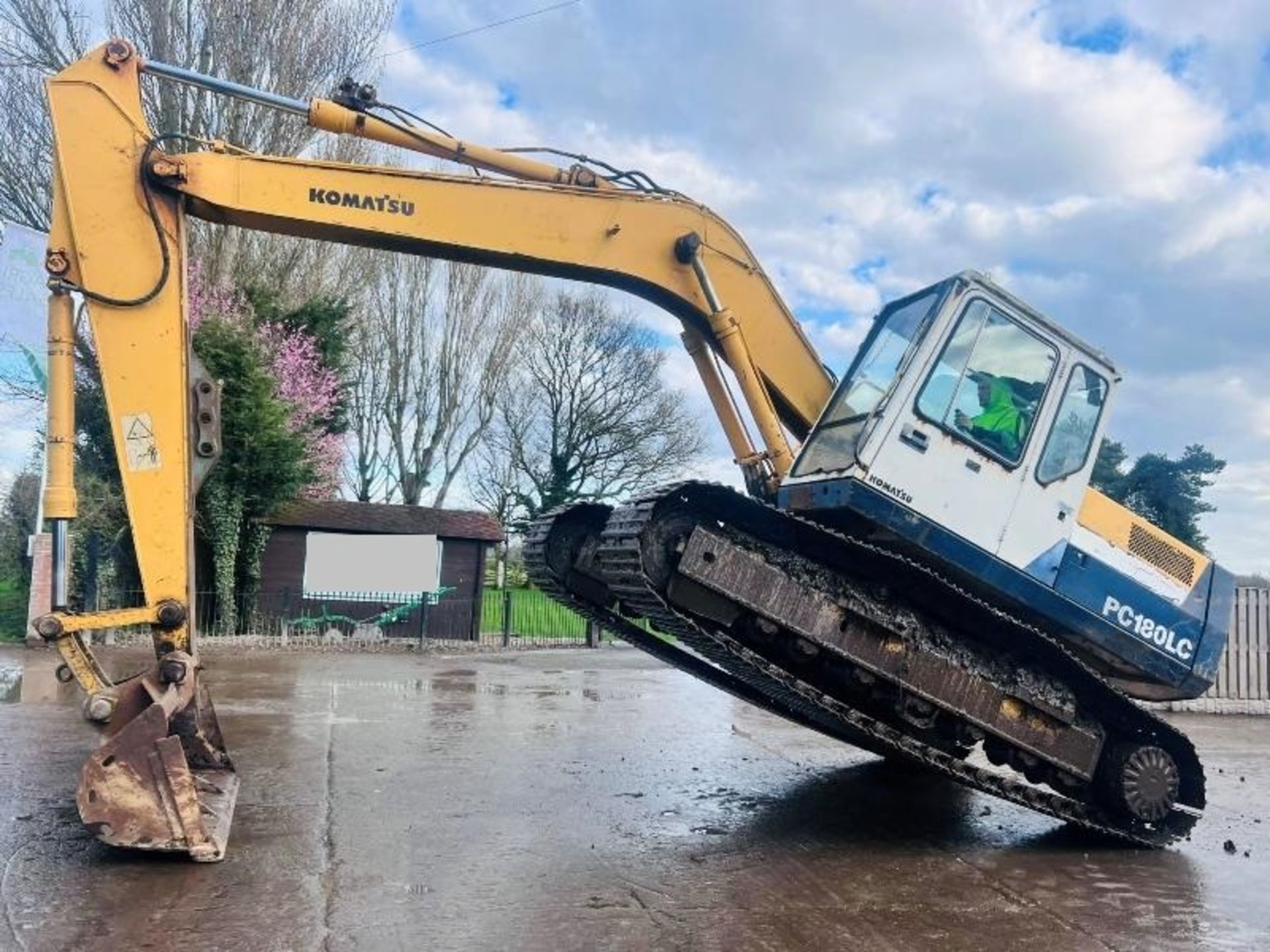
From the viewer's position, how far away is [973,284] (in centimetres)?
589

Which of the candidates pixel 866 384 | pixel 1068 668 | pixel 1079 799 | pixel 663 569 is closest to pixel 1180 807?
pixel 1079 799

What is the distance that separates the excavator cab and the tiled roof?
594 inches

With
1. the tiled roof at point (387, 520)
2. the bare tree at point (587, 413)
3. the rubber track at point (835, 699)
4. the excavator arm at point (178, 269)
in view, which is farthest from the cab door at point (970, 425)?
the bare tree at point (587, 413)

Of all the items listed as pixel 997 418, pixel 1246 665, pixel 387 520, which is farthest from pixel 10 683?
pixel 1246 665

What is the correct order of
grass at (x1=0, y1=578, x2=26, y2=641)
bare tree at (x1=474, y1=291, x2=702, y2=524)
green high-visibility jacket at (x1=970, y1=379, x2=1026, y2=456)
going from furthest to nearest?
1. bare tree at (x1=474, y1=291, x2=702, y2=524)
2. grass at (x1=0, y1=578, x2=26, y2=641)
3. green high-visibility jacket at (x1=970, y1=379, x2=1026, y2=456)

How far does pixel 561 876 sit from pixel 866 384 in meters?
3.19

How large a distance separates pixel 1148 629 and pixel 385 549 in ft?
51.0

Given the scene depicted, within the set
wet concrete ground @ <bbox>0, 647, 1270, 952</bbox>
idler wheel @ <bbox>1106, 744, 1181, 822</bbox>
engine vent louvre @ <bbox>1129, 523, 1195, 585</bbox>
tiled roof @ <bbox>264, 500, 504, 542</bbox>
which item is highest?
engine vent louvre @ <bbox>1129, 523, 1195, 585</bbox>

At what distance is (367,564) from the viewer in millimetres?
19562

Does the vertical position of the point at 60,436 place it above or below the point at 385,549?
above

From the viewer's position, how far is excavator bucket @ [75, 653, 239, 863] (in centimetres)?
452

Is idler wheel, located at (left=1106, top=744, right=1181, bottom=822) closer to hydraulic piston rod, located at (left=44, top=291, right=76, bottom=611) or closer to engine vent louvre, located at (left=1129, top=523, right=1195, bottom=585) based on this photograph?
engine vent louvre, located at (left=1129, top=523, right=1195, bottom=585)

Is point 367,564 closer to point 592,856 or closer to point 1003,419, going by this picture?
point 592,856

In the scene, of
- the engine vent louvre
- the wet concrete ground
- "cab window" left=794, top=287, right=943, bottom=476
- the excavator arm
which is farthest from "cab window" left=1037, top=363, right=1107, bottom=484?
the wet concrete ground
